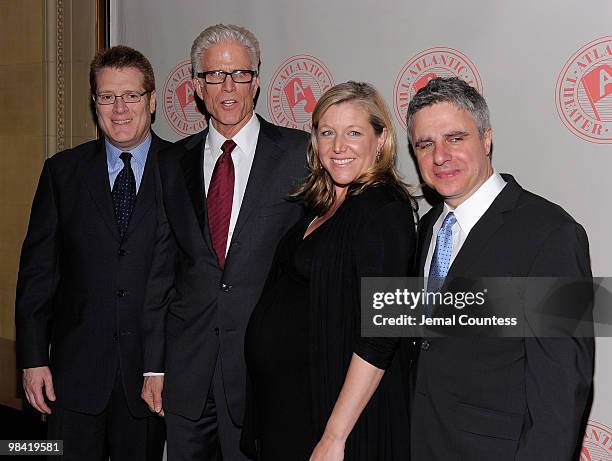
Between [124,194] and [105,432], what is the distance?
946 mm

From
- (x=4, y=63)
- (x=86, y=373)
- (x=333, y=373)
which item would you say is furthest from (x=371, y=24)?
(x=4, y=63)

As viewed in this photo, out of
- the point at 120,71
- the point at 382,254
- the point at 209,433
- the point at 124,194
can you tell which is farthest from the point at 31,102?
the point at 382,254

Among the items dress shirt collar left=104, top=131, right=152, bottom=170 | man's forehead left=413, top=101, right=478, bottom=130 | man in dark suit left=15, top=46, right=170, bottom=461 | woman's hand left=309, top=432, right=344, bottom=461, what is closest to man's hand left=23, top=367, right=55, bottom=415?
man in dark suit left=15, top=46, right=170, bottom=461

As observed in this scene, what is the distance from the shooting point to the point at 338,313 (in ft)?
6.97

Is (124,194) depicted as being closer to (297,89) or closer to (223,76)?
(223,76)

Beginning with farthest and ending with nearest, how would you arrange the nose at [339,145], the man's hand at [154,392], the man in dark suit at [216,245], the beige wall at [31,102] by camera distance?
the beige wall at [31,102] < the man's hand at [154,392] < the man in dark suit at [216,245] < the nose at [339,145]

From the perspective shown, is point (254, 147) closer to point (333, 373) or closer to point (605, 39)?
point (333, 373)

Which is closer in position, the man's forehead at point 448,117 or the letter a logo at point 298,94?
the man's forehead at point 448,117

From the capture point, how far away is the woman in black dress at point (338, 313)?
2088 mm

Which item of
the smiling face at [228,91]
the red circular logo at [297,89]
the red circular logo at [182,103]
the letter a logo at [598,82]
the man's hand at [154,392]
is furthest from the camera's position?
the red circular logo at [182,103]

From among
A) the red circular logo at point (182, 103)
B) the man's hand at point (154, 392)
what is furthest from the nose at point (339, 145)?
the red circular logo at point (182, 103)

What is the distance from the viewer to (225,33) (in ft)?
8.89

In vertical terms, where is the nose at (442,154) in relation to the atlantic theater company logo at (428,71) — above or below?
below

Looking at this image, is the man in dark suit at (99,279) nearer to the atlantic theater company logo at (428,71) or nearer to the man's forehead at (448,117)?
the atlantic theater company logo at (428,71)
